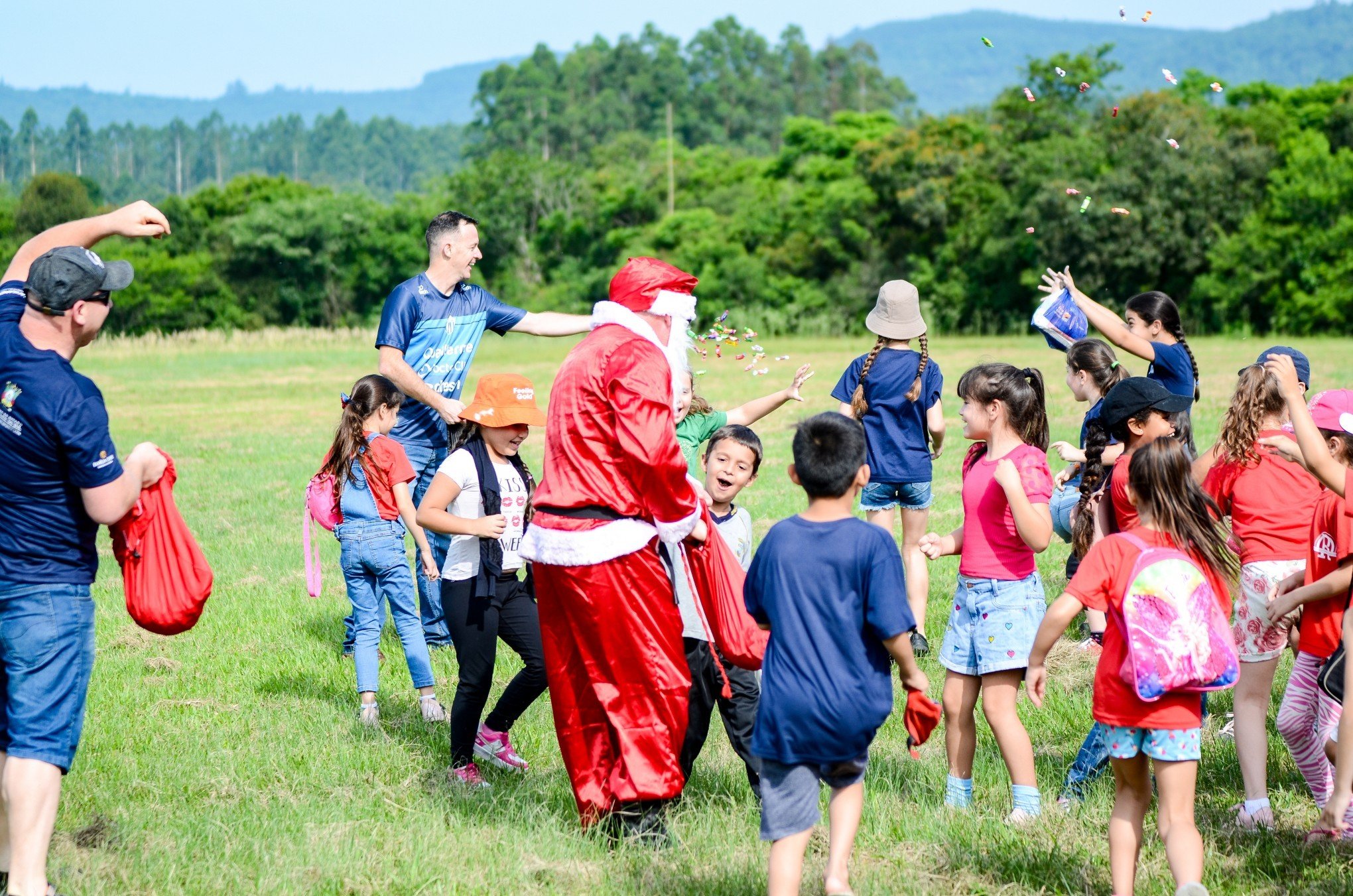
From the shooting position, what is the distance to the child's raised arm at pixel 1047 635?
4078mm

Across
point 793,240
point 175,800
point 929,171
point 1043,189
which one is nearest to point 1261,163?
point 1043,189

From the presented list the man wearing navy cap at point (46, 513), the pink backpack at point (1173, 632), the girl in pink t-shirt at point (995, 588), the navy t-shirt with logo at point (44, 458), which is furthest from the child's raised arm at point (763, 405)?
the navy t-shirt with logo at point (44, 458)

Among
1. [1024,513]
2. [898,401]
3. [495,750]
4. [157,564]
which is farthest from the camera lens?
[898,401]

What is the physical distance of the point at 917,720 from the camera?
416 cm

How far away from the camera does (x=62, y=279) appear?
13.4 feet

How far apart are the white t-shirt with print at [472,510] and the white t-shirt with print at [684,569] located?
37.0 inches

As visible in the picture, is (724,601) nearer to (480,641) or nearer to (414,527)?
(480,641)

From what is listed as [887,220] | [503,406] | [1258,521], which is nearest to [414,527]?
[503,406]

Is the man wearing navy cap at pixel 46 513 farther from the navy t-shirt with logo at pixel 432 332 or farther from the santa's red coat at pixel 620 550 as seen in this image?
the navy t-shirt with logo at pixel 432 332

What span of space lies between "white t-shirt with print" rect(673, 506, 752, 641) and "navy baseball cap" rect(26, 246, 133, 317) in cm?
226

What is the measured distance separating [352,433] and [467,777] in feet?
6.80

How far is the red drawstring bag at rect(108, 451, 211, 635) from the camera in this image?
4395mm

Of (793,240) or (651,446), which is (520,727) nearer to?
(651,446)

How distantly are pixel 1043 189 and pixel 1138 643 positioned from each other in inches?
1810
